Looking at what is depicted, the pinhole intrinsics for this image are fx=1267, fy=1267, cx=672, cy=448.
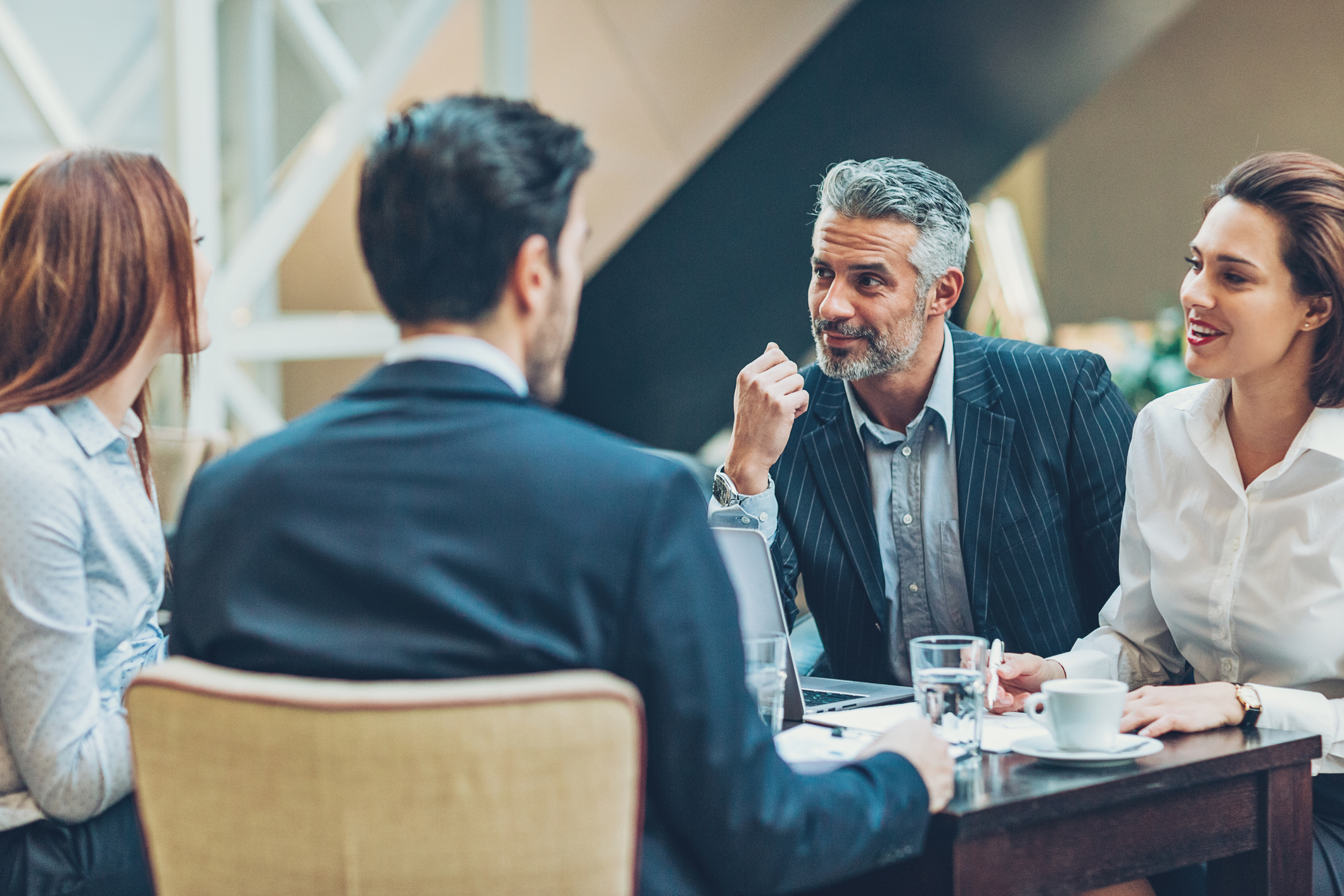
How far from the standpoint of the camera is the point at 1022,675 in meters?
1.63

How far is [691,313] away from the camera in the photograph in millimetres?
6055

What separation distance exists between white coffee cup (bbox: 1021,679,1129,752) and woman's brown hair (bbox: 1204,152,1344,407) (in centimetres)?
70

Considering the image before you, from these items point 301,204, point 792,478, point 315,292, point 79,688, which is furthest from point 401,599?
point 315,292

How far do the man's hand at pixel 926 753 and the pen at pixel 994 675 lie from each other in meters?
Result: 0.36

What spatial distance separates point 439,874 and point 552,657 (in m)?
0.17

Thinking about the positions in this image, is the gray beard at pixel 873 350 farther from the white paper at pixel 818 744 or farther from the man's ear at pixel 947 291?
the white paper at pixel 818 744

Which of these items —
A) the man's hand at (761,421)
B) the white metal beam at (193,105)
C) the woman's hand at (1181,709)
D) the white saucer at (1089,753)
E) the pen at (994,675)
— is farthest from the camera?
the white metal beam at (193,105)

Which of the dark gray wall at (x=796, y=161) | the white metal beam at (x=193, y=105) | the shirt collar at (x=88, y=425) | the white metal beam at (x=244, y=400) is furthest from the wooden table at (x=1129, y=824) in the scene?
the dark gray wall at (x=796, y=161)

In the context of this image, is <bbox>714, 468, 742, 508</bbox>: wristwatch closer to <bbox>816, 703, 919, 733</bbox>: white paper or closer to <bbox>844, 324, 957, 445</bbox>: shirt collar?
<bbox>844, 324, 957, 445</bbox>: shirt collar

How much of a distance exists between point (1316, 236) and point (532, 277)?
47.4 inches

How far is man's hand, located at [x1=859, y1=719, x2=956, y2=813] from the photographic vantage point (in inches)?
45.0

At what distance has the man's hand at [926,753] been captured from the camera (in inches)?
45.0

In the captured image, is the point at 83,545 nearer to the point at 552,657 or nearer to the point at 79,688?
the point at 79,688

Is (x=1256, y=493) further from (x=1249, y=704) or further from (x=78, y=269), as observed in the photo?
(x=78, y=269)
